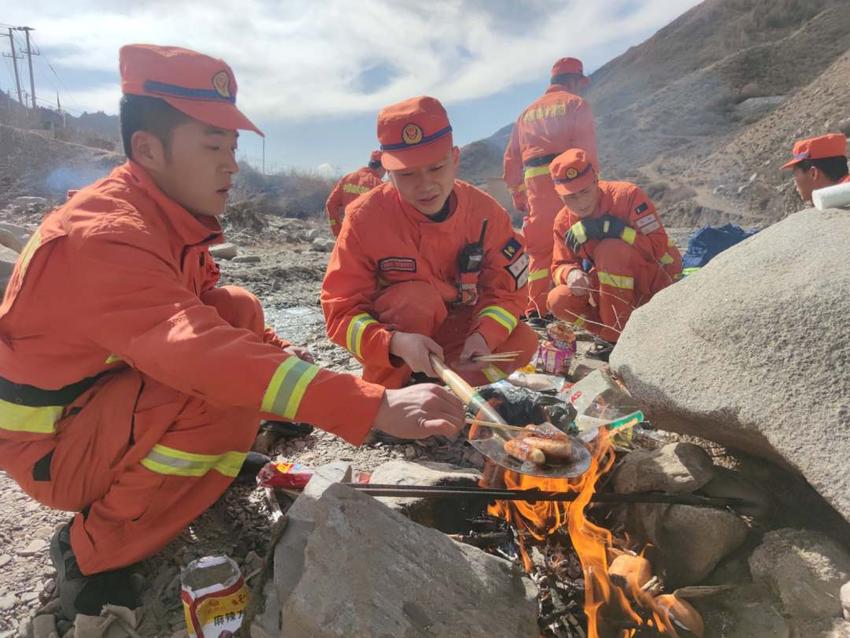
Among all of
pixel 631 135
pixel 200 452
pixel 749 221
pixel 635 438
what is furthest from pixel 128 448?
pixel 631 135

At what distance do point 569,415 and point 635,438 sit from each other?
32 centimetres

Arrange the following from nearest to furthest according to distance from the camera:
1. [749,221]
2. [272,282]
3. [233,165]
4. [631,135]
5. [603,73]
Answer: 1. [233,165]
2. [272,282]
3. [749,221]
4. [631,135]
5. [603,73]

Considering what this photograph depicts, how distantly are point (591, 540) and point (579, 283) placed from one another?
3143 millimetres

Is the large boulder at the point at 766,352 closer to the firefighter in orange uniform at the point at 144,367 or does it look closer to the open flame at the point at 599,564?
the open flame at the point at 599,564

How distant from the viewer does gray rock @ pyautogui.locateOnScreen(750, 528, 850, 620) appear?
67.0 inches

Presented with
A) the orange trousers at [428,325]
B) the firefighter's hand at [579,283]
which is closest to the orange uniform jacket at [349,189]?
the firefighter's hand at [579,283]

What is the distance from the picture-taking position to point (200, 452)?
2.17 metres

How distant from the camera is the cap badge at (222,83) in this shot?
82.6 inches

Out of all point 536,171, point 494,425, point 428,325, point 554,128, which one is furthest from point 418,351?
point 554,128

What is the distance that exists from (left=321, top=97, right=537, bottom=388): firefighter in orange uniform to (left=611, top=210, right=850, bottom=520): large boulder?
110cm

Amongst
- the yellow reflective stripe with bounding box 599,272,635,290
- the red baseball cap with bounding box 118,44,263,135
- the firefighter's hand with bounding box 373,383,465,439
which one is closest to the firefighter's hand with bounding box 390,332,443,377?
the firefighter's hand with bounding box 373,383,465,439

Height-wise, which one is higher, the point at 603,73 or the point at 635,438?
the point at 603,73

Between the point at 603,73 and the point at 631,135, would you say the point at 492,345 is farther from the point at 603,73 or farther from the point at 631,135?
the point at 603,73

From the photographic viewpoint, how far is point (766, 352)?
1.88 metres
